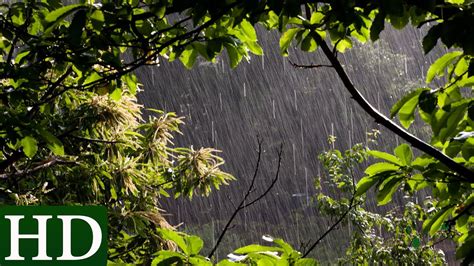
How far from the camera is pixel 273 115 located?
52.4ft

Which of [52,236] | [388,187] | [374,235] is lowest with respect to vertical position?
[374,235]

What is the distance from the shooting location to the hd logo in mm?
2078

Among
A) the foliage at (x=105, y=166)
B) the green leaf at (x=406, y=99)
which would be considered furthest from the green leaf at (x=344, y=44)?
the foliage at (x=105, y=166)

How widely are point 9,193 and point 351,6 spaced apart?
79.4 inches

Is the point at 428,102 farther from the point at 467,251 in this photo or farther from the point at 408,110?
the point at 467,251

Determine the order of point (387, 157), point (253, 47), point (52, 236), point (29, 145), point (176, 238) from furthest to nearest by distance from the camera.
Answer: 1. point (52, 236)
2. point (29, 145)
3. point (253, 47)
4. point (387, 157)
5. point (176, 238)

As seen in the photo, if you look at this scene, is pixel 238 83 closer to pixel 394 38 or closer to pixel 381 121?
pixel 394 38

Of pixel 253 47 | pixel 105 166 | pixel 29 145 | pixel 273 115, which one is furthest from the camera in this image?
pixel 273 115

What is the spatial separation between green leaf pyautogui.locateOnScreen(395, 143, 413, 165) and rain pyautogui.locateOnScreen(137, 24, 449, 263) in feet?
43.0

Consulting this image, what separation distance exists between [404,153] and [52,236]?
1.28 m

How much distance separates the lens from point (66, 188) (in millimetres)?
3705

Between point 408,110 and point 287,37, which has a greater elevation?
point 287,37

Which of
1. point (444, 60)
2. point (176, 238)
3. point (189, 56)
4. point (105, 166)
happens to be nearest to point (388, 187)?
point (444, 60)

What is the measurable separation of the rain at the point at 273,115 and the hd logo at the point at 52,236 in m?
12.1
